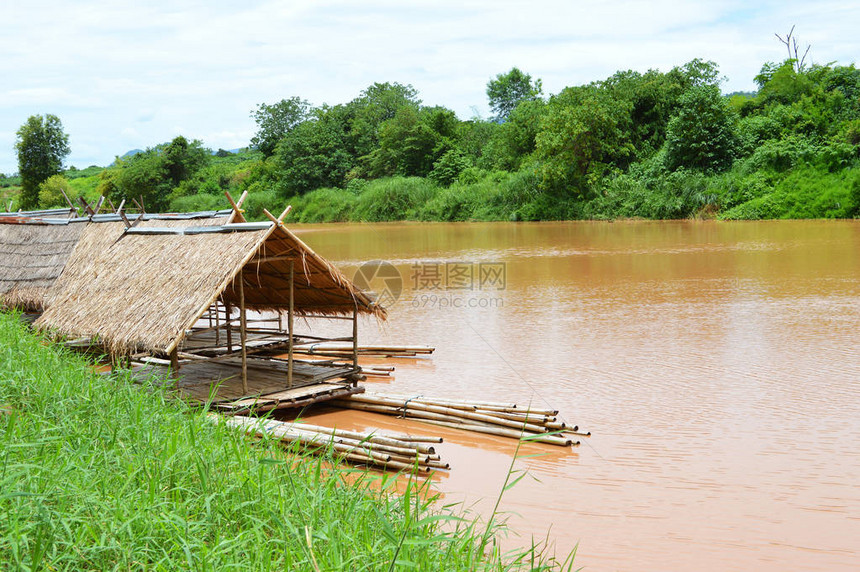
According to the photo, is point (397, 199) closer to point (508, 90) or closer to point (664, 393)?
point (508, 90)

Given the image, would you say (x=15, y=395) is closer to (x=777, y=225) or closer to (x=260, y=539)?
(x=260, y=539)

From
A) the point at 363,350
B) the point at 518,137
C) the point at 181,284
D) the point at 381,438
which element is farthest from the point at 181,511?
the point at 518,137

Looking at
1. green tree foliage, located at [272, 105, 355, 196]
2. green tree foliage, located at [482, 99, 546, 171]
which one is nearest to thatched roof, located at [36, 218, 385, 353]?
green tree foliage, located at [482, 99, 546, 171]

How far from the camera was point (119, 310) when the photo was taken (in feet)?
24.0

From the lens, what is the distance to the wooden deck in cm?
677

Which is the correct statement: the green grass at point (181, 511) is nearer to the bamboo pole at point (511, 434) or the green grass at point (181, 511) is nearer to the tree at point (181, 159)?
the bamboo pole at point (511, 434)

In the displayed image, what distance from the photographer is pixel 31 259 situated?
1063cm

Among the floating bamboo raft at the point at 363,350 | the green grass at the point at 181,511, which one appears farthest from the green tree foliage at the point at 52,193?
the green grass at the point at 181,511

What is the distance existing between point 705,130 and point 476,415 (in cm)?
2593

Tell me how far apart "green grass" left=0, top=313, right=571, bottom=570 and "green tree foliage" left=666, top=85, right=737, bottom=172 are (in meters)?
28.0

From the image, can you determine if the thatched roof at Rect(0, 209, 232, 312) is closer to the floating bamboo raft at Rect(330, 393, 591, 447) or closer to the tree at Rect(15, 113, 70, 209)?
the floating bamboo raft at Rect(330, 393, 591, 447)

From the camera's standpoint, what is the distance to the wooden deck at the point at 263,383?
677 cm

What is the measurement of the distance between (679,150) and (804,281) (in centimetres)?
1670

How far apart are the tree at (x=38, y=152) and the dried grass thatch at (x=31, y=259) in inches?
1532
